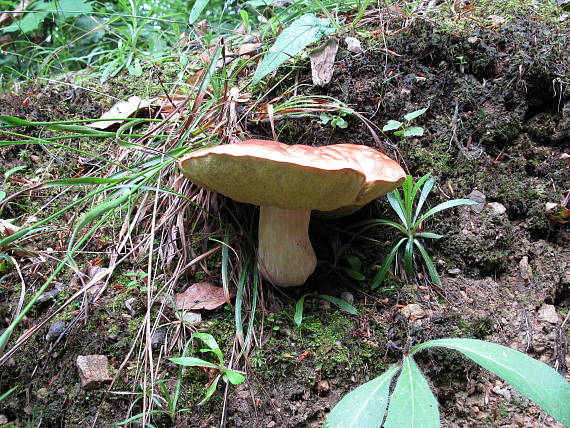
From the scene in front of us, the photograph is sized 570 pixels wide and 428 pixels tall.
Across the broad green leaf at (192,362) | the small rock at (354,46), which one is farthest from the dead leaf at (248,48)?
the broad green leaf at (192,362)

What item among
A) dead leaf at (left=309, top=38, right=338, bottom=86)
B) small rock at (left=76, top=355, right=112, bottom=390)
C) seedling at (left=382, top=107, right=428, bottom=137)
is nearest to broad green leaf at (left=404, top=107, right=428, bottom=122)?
seedling at (left=382, top=107, right=428, bottom=137)

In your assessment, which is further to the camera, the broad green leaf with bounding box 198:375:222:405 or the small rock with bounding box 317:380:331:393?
the small rock with bounding box 317:380:331:393

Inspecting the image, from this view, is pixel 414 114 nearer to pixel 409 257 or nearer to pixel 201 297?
pixel 409 257

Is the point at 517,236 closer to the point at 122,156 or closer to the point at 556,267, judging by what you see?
the point at 556,267

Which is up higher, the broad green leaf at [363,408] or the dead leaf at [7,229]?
the broad green leaf at [363,408]

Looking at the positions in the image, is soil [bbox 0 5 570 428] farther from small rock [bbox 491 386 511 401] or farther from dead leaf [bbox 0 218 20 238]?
dead leaf [bbox 0 218 20 238]

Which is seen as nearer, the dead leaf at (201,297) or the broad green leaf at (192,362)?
the broad green leaf at (192,362)

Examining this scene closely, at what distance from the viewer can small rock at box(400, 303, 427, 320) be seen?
159 centimetres

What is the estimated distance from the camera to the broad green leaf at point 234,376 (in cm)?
132

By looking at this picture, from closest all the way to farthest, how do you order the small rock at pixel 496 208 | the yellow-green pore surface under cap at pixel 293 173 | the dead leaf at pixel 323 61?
the yellow-green pore surface under cap at pixel 293 173, the small rock at pixel 496 208, the dead leaf at pixel 323 61

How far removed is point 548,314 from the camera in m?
1.67

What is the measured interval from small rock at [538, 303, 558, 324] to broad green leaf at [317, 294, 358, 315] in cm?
77

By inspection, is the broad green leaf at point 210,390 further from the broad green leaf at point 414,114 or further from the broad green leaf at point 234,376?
the broad green leaf at point 414,114

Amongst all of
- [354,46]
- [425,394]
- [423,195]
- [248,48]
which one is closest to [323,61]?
[354,46]
